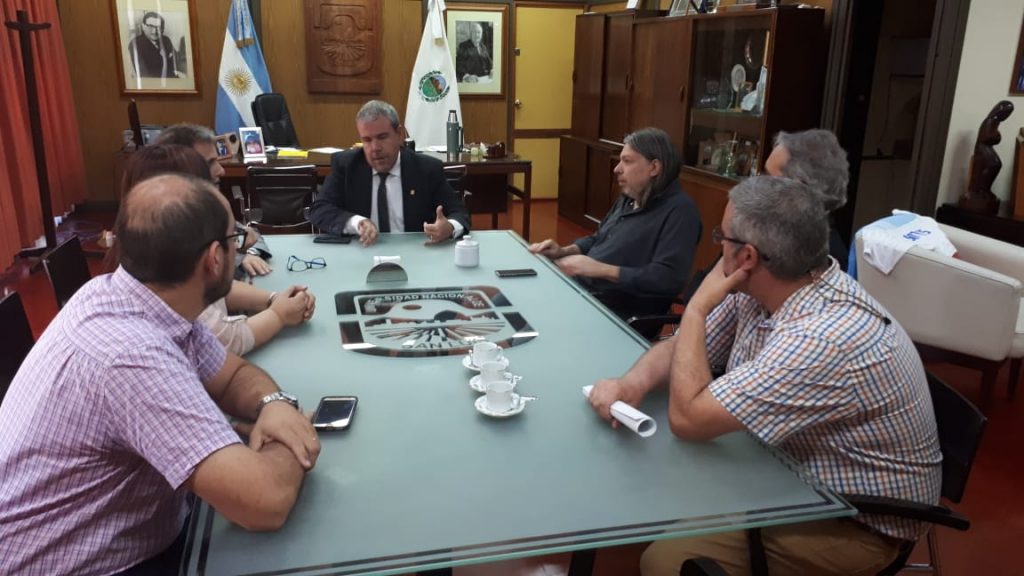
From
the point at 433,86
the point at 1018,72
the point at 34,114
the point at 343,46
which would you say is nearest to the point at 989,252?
the point at 1018,72

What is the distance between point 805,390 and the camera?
141cm

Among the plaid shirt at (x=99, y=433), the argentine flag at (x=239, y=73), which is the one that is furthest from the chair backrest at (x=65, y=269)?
the argentine flag at (x=239, y=73)

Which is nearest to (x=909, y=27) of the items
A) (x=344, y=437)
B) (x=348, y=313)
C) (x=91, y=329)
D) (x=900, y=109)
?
(x=900, y=109)

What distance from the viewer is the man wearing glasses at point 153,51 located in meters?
6.71

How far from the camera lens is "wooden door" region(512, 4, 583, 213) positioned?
759 cm

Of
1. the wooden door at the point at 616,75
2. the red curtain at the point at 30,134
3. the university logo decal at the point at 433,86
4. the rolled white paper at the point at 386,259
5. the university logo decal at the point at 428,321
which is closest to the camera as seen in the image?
the university logo decal at the point at 428,321

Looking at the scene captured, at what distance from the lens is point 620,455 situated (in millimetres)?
1441

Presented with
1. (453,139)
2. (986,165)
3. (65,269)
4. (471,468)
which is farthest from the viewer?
(453,139)

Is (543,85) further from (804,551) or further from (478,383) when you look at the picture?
(804,551)

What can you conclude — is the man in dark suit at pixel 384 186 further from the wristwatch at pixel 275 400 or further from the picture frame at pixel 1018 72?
the picture frame at pixel 1018 72

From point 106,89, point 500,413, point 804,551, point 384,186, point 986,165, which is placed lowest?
point 804,551

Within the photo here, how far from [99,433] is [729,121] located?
4201 millimetres

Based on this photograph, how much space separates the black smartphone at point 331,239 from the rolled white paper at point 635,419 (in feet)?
6.05

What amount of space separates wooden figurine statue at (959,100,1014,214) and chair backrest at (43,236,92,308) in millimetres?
4076
